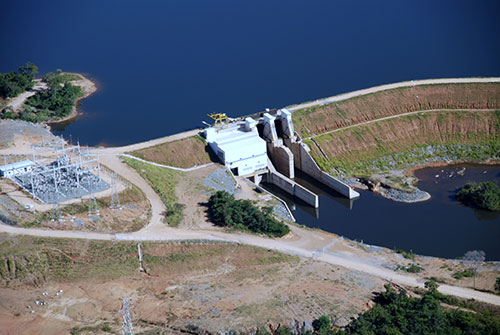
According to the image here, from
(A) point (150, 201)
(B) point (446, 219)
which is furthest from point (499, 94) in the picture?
(A) point (150, 201)

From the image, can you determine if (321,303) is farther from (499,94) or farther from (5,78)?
(5,78)

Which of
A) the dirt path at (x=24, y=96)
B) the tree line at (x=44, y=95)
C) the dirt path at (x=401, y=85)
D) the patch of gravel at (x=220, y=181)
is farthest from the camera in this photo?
the tree line at (x=44, y=95)

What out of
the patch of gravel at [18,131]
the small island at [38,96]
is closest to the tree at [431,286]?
the patch of gravel at [18,131]

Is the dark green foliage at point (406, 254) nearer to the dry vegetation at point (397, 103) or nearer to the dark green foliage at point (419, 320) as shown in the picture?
the dark green foliage at point (419, 320)

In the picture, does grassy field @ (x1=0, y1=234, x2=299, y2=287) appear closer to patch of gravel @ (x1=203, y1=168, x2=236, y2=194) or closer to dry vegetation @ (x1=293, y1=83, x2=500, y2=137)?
patch of gravel @ (x1=203, y1=168, x2=236, y2=194)

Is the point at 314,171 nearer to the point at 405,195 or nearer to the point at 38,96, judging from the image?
the point at 405,195

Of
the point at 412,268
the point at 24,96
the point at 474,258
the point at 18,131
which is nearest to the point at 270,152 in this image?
the point at 18,131
